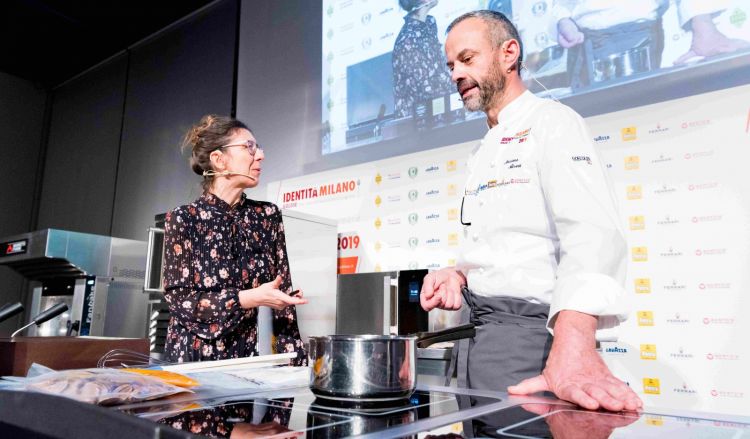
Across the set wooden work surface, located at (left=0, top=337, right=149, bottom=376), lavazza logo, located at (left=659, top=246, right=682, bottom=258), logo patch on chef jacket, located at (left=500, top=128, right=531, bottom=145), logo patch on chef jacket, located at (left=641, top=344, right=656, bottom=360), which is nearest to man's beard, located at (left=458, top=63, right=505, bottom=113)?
logo patch on chef jacket, located at (left=500, top=128, right=531, bottom=145)

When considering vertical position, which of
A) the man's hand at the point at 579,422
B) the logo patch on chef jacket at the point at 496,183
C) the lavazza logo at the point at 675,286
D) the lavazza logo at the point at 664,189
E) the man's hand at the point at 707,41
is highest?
the man's hand at the point at 707,41

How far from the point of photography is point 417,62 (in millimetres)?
2664

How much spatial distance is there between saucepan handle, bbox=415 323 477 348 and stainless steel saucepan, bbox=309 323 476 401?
12 cm

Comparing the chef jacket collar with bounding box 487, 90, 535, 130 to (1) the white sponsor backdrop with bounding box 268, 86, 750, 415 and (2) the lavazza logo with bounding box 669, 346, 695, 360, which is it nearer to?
(1) the white sponsor backdrop with bounding box 268, 86, 750, 415

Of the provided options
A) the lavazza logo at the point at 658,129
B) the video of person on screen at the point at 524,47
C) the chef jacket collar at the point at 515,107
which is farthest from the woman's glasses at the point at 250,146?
the lavazza logo at the point at 658,129

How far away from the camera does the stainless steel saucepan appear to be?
54cm

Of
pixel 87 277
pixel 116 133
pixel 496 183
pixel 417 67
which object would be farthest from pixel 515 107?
pixel 116 133

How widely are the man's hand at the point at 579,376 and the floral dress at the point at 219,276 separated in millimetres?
1053

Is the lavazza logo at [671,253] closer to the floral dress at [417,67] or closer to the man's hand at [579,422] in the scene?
the floral dress at [417,67]

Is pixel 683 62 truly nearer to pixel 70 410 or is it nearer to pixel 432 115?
pixel 432 115

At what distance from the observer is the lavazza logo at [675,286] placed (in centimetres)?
180

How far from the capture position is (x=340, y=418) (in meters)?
0.47

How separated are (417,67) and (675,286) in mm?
1511

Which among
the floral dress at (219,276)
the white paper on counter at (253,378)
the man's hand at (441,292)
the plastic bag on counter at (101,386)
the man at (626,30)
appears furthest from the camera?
the man at (626,30)
